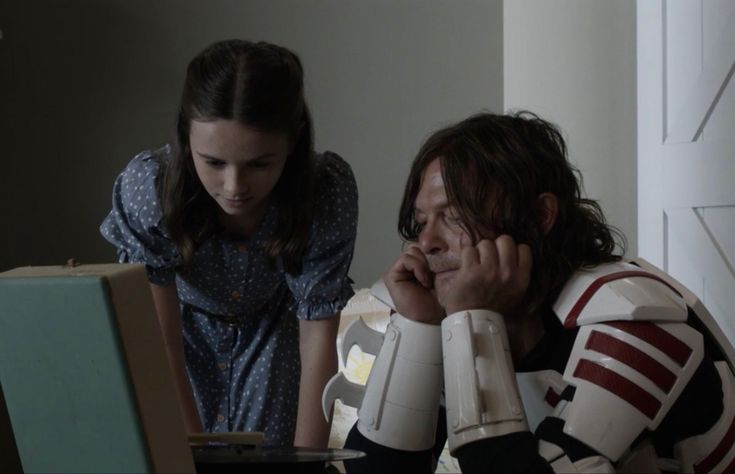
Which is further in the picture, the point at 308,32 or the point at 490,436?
the point at 308,32

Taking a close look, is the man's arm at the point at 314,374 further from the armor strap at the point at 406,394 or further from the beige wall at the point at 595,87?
the beige wall at the point at 595,87

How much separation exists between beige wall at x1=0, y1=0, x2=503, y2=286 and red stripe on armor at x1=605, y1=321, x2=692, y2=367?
1906 millimetres

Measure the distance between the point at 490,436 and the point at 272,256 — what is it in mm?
699

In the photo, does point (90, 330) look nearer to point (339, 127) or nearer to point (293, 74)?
point (293, 74)

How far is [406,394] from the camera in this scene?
42.4 inches

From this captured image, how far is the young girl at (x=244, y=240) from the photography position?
4.46 ft

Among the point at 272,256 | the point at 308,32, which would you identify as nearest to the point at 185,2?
the point at 308,32

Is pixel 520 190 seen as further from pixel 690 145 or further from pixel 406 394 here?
pixel 690 145

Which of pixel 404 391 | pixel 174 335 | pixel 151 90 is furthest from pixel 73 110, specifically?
pixel 404 391

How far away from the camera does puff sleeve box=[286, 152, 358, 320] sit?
1500mm

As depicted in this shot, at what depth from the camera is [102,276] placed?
23.4 inches

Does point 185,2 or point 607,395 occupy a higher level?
point 185,2

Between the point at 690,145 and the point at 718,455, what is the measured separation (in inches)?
62.7

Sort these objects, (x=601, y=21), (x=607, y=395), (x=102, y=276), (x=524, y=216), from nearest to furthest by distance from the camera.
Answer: (x=102, y=276)
(x=607, y=395)
(x=524, y=216)
(x=601, y=21)
